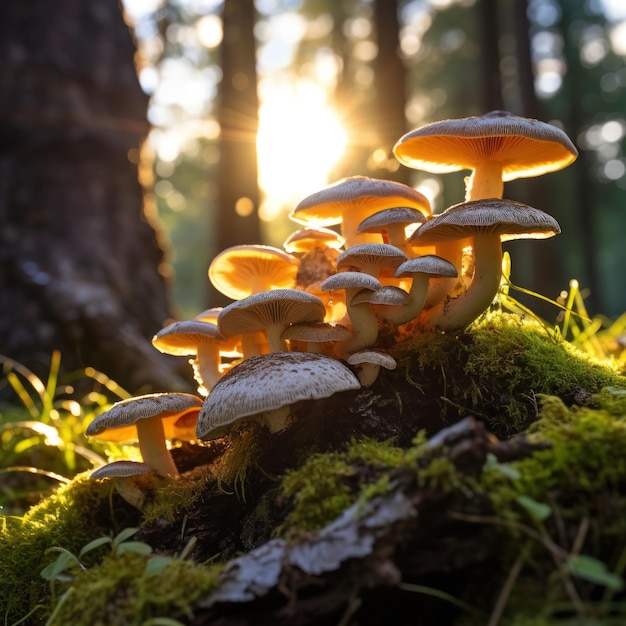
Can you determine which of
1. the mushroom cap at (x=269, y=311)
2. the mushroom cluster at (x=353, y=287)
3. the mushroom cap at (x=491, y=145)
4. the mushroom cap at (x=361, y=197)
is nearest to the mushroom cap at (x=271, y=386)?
the mushroom cluster at (x=353, y=287)

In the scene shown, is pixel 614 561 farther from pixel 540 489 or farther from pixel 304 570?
pixel 304 570

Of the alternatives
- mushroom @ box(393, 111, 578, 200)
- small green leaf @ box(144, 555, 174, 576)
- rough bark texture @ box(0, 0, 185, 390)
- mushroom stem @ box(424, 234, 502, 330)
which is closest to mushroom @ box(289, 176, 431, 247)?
mushroom @ box(393, 111, 578, 200)

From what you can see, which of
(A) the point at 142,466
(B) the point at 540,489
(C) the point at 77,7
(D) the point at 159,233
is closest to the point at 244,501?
(A) the point at 142,466

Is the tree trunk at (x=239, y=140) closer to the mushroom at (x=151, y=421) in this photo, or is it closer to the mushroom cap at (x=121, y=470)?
the mushroom at (x=151, y=421)

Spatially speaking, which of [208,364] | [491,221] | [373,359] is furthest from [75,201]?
[491,221]

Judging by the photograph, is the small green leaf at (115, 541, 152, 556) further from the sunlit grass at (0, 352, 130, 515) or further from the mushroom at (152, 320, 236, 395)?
the sunlit grass at (0, 352, 130, 515)
